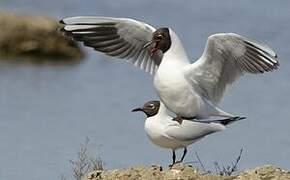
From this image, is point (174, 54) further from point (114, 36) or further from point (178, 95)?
point (114, 36)

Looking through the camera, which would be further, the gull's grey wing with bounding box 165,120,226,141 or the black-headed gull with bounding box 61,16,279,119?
the black-headed gull with bounding box 61,16,279,119

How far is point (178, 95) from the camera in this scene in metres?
9.78

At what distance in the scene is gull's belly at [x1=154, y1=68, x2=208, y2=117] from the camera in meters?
9.71

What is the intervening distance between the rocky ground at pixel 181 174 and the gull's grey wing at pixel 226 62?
122 centimetres

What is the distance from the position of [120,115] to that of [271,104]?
2078 millimetres

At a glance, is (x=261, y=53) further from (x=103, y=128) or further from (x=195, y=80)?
(x=103, y=128)

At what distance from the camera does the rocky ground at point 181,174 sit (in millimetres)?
8672

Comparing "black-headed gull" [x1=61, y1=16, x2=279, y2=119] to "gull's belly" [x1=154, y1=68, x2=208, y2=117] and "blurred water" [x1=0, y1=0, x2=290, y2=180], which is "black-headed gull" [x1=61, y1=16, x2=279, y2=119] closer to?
"gull's belly" [x1=154, y1=68, x2=208, y2=117]

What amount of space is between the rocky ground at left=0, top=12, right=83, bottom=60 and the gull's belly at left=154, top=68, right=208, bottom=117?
1183 centimetres

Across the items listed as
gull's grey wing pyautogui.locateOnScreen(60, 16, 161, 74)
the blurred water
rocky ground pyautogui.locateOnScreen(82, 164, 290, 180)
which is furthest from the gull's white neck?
rocky ground pyautogui.locateOnScreen(82, 164, 290, 180)

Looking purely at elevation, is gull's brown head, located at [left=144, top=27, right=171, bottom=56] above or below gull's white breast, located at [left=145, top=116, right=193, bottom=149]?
above

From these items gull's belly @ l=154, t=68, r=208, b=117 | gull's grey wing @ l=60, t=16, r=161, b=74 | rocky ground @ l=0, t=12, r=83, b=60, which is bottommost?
gull's belly @ l=154, t=68, r=208, b=117

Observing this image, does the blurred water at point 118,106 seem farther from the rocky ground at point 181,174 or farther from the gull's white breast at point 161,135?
the rocky ground at point 181,174

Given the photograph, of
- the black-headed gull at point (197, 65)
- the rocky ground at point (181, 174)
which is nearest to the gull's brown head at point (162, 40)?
the black-headed gull at point (197, 65)
